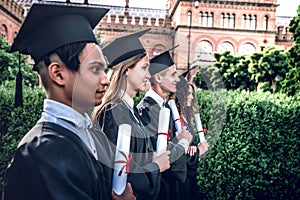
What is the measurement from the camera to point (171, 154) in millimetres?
3260

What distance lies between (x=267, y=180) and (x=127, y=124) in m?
5.57

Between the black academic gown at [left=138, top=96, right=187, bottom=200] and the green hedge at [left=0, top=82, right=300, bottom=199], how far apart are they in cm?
335

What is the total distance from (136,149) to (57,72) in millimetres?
1036

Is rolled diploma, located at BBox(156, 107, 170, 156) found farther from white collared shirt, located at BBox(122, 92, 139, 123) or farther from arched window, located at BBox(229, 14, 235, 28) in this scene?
arched window, located at BBox(229, 14, 235, 28)

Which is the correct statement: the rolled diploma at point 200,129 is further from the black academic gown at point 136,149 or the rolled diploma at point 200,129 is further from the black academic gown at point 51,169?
the black academic gown at point 51,169

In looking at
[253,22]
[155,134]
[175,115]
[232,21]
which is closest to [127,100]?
[155,134]

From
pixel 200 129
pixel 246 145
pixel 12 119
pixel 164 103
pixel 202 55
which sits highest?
pixel 202 55

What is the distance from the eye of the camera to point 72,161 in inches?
61.0

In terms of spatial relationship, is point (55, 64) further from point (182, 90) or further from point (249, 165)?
point (249, 165)

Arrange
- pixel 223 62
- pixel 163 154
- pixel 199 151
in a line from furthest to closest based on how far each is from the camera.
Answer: pixel 223 62 < pixel 199 151 < pixel 163 154

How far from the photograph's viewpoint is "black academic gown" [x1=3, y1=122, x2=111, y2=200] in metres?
1.48

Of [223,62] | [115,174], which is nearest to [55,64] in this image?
[115,174]

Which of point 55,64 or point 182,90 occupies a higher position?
point 55,64

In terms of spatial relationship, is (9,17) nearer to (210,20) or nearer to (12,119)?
(210,20)
